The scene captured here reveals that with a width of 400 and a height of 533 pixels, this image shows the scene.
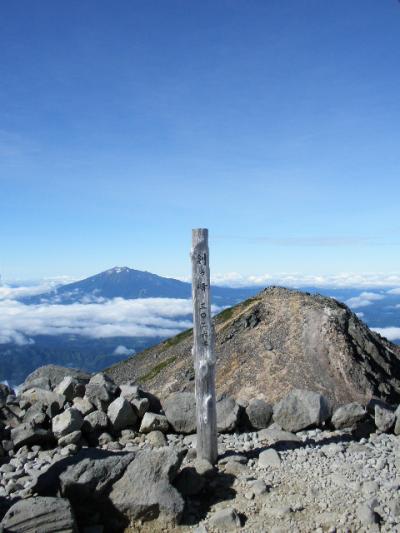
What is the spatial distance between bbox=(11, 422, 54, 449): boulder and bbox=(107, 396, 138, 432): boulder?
1.97 m

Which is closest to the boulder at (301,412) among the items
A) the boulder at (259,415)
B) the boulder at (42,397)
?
the boulder at (259,415)

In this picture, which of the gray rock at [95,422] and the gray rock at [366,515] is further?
the gray rock at [95,422]

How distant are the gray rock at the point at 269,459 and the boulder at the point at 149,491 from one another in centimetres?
305

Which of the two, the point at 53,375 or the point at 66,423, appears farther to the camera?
the point at 53,375

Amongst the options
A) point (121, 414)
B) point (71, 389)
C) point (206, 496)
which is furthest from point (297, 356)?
point (206, 496)

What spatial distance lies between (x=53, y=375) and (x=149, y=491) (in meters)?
9.69

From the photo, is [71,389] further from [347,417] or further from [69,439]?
[347,417]

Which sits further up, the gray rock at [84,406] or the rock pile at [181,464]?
the gray rock at [84,406]

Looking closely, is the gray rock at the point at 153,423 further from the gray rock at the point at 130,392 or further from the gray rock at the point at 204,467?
the gray rock at the point at 204,467

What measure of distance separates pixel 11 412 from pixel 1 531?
7.82 m

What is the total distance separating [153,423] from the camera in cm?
1555

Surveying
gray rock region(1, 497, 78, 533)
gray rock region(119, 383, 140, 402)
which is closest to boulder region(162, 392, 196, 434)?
gray rock region(119, 383, 140, 402)

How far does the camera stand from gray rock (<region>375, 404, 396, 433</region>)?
15.9 m

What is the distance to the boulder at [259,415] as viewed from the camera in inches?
637
